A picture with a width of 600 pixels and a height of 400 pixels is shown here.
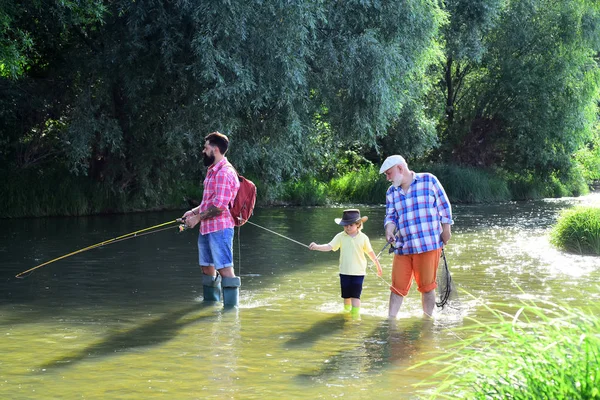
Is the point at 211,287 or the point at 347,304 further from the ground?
the point at 211,287

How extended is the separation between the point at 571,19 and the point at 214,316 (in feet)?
91.7

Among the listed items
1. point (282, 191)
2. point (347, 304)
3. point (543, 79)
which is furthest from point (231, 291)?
point (543, 79)

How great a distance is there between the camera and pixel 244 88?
19.2 meters

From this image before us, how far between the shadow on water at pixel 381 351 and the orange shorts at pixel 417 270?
0.41 metres

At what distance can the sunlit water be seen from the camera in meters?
6.87

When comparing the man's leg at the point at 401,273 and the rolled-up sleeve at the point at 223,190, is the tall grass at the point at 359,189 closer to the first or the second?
the rolled-up sleeve at the point at 223,190

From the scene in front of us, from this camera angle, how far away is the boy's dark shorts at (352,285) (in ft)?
32.0

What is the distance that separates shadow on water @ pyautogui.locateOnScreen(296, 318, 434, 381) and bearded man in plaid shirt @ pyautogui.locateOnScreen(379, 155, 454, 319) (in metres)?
0.57

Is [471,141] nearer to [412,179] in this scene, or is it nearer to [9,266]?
[9,266]

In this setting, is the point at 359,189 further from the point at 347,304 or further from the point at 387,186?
the point at 347,304

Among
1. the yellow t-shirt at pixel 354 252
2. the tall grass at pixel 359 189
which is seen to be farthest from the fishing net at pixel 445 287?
the tall grass at pixel 359 189

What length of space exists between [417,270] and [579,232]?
841 cm

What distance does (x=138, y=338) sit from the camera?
28.0 feet

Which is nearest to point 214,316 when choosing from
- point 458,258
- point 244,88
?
point 458,258
